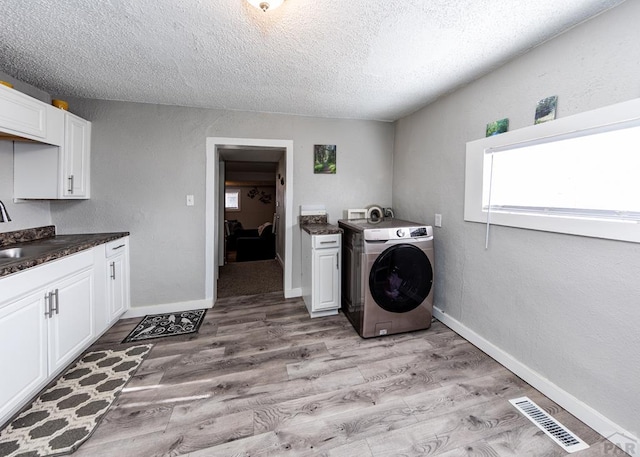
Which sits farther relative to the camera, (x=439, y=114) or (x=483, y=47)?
(x=439, y=114)

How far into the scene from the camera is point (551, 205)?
1.62m

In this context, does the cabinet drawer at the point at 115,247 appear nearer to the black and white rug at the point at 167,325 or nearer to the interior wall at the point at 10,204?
the interior wall at the point at 10,204

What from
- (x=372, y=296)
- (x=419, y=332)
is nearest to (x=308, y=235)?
(x=372, y=296)

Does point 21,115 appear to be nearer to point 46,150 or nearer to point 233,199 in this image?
point 46,150

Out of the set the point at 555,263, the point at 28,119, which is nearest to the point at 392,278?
the point at 555,263

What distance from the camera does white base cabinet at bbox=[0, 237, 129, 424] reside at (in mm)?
1334

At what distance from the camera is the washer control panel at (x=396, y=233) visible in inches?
86.0

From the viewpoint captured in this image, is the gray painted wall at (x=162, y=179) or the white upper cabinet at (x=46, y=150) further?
the gray painted wall at (x=162, y=179)

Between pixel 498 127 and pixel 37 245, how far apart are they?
12.0 ft

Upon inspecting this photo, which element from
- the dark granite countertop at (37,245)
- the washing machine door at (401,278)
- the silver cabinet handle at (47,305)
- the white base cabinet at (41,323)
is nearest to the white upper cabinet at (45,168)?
the dark granite countertop at (37,245)

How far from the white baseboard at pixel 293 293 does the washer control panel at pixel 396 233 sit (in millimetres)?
1404

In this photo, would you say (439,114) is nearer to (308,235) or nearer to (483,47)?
(483,47)

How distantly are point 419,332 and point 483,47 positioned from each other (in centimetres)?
228

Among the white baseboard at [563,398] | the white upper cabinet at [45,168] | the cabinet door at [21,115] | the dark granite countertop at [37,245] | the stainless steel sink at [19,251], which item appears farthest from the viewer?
the white upper cabinet at [45,168]
